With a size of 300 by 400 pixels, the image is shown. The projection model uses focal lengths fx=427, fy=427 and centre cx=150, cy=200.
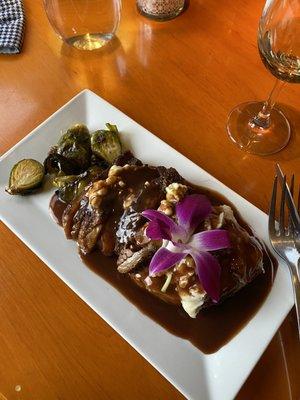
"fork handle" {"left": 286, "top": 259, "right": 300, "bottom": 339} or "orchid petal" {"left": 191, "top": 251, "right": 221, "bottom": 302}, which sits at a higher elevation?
"orchid petal" {"left": 191, "top": 251, "right": 221, "bottom": 302}

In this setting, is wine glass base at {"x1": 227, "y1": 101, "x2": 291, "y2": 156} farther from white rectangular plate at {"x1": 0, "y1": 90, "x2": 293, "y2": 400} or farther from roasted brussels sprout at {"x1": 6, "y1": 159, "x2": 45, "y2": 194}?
roasted brussels sprout at {"x1": 6, "y1": 159, "x2": 45, "y2": 194}

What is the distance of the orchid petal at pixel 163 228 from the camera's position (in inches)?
41.0

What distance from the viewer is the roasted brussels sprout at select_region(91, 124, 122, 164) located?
1.34 meters

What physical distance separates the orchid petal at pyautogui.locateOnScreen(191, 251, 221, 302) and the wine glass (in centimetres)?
58

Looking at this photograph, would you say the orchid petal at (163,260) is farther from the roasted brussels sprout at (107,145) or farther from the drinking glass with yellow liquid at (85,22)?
the drinking glass with yellow liquid at (85,22)

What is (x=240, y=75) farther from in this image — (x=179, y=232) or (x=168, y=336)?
(x=168, y=336)

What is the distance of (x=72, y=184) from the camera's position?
1288 mm

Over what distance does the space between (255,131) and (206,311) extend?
71 cm

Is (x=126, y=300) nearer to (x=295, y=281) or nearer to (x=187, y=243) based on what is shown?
(x=187, y=243)

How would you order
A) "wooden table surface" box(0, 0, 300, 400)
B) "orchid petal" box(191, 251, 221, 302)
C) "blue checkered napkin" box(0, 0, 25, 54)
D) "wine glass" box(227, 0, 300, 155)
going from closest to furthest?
"orchid petal" box(191, 251, 221, 302), "wooden table surface" box(0, 0, 300, 400), "wine glass" box(227, 0, 300, 155), "blue checkered napkin" box(0, 0, 25, 54)

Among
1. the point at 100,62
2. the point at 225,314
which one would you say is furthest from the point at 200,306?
the point at 100,62

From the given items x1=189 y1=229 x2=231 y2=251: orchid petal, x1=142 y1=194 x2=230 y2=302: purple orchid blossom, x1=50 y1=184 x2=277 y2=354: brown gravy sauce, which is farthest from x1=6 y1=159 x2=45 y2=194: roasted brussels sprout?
x1=189 y1=229 x2=231 y2=251: orchid petal

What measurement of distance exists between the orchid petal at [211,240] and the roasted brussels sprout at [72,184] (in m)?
0.40

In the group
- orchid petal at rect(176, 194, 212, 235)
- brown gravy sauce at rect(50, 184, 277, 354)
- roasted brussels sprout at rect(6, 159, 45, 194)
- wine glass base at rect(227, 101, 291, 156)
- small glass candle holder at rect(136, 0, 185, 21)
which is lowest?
brown gravy sauce at rect(50, 184, 277, 354)
